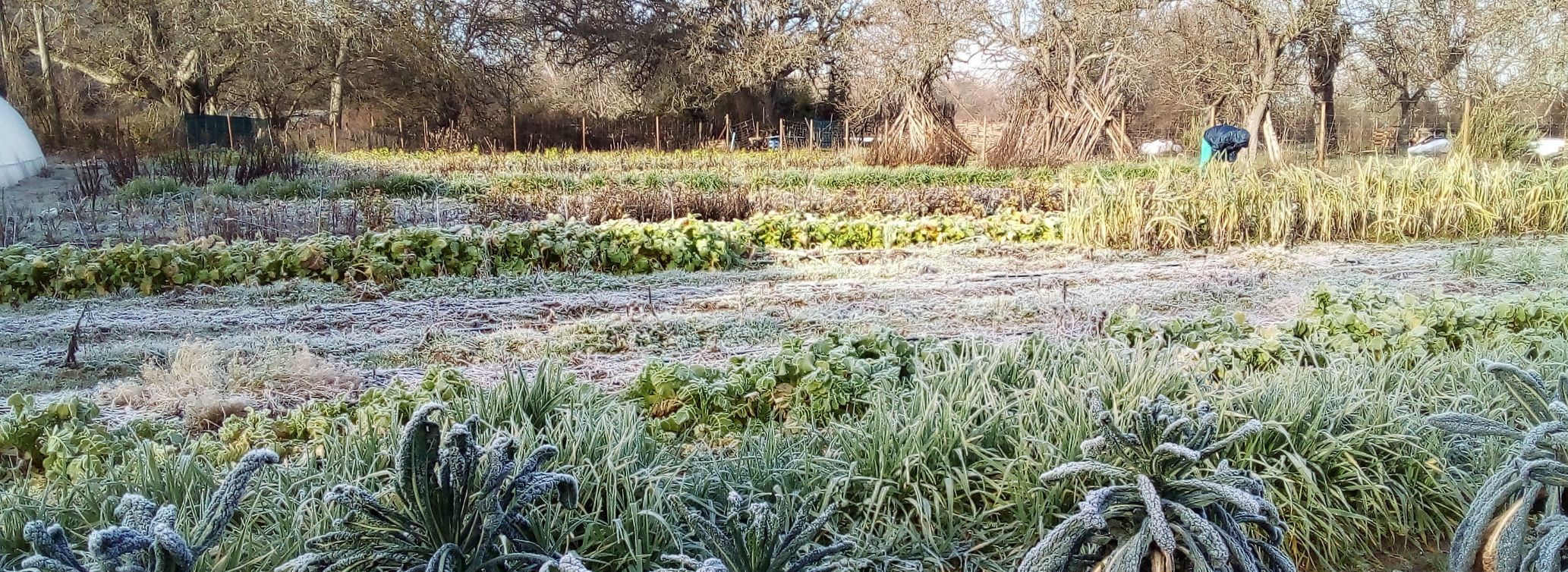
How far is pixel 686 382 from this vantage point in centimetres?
292

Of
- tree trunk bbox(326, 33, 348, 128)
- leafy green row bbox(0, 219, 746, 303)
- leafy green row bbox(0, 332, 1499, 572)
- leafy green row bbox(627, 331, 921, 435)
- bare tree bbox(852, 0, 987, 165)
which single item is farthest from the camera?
tree trunk bbox(326, 33, 348, 128)

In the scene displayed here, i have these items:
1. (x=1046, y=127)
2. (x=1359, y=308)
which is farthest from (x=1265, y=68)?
(x=1359, y=308)

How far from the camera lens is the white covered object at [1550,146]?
13.7m

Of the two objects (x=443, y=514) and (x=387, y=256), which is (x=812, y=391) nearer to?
(x=443, y=514)

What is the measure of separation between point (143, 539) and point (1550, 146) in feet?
62.0

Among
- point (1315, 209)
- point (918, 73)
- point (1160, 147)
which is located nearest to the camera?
point (1315, 209)

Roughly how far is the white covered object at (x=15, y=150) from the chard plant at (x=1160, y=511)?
13106 millimetres

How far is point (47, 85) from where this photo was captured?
1675cm

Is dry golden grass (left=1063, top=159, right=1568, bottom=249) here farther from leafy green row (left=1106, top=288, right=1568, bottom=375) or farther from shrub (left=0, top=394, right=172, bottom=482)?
shrub (left=0, top=394, right=172, bottom=482)

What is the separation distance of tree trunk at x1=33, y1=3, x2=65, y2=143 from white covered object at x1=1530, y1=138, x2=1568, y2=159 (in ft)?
78.3

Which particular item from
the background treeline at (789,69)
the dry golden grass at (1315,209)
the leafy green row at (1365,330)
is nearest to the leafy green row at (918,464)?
the leafy green row at (1365,330)

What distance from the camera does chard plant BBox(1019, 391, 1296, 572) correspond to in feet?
4.80

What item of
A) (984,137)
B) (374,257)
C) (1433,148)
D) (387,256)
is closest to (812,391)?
(374,257)

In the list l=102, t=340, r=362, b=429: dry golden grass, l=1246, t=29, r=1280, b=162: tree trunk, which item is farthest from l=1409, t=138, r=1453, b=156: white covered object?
l=102, t=340, r=362, b=429: dry golden grass
